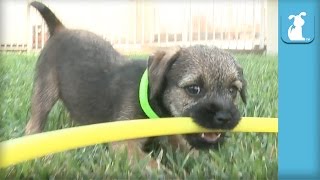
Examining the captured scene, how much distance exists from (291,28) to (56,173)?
124 centimetres

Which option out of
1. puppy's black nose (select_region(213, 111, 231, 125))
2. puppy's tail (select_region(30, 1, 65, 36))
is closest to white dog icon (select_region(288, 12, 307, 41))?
puppy's black nose (select_region(213, 111, 231, 125))

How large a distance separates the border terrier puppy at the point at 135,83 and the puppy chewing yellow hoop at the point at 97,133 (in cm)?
5

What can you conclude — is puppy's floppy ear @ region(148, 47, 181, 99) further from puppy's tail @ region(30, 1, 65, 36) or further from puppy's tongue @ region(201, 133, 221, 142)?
puppy's tail @ region(30, 1, 65, 36)

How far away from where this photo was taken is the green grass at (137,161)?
3115 mm

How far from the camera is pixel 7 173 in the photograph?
3.13m

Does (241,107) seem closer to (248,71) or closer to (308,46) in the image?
(248,71)

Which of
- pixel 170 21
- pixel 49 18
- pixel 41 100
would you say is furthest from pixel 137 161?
pixel 49 18

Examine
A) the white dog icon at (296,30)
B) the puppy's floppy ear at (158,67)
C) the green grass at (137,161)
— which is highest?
the white dog icon at (296,30)

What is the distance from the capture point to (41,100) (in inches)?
129

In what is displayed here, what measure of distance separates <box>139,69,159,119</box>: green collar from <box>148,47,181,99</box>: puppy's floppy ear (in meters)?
0.02

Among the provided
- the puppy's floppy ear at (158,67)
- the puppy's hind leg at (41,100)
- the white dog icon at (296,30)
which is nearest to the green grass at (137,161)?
the puppy's hind leg at (41,100)

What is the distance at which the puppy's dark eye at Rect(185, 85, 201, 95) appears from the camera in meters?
3.23

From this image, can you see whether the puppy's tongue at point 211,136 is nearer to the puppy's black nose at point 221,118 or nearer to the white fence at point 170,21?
the puppy's black nose at point 221,118

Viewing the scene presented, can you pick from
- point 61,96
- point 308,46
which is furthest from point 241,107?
point 61,96
